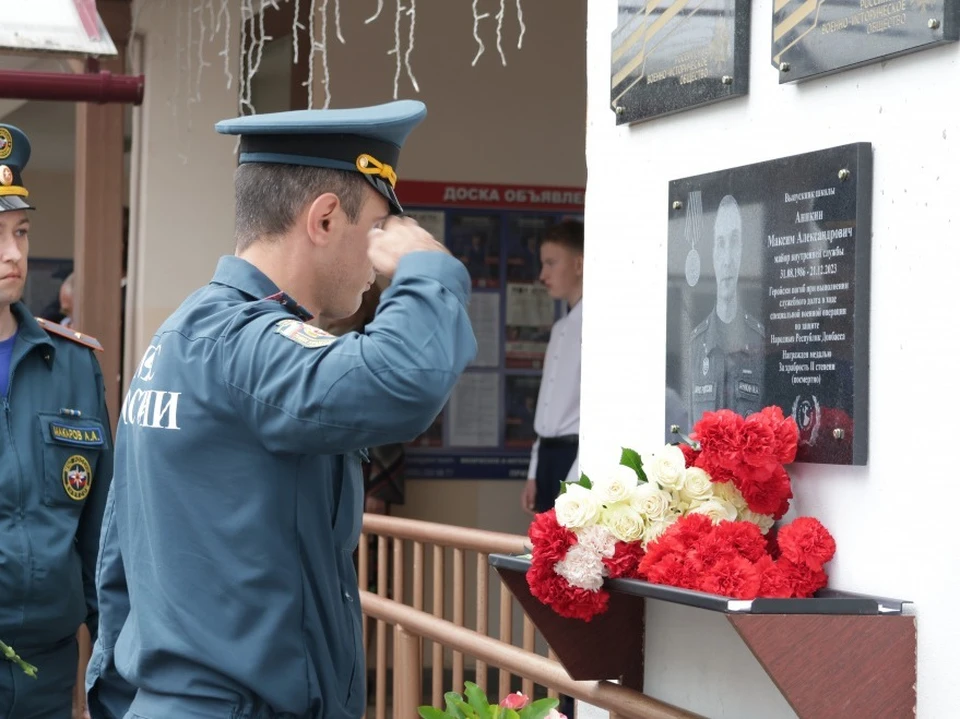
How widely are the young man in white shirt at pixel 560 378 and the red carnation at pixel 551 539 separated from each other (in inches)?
144

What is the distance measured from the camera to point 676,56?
278cm

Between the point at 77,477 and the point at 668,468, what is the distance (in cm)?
187

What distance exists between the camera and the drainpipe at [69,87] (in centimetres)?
388

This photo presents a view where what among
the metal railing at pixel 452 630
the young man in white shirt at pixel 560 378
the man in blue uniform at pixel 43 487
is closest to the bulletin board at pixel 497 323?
the young man in white shirt at pixel 560 378

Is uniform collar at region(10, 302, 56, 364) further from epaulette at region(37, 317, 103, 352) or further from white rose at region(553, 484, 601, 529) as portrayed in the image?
white rose at region(553, 484, 601, 529)

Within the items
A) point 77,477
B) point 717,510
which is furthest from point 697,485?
point 77,477

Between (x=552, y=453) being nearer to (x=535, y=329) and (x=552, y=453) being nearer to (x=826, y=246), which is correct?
(x=535, y=329)

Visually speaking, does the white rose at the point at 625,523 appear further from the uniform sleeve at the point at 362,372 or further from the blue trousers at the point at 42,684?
the blue trousers at the point at 42,684

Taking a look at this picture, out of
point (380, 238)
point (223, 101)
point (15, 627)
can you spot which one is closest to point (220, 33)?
point (223, 101)

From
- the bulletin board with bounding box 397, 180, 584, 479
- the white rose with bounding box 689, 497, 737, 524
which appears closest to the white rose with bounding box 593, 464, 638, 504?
the white rose with bounding box 689, 497, 737, 524

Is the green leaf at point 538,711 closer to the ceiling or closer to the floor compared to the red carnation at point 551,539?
closer to the floor

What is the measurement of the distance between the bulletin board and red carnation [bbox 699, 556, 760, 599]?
15.7 feet

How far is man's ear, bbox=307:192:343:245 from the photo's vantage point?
7.47 feet

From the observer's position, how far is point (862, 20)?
90.5 inches
